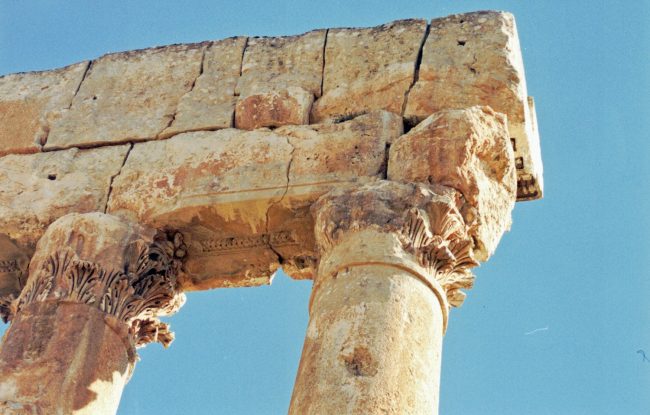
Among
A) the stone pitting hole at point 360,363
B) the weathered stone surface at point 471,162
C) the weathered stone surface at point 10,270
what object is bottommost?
the stone pitting hole at point 360,363

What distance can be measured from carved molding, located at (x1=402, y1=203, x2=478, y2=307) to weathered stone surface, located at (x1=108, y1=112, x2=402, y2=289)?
0.94m

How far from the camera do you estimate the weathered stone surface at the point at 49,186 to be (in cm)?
1117

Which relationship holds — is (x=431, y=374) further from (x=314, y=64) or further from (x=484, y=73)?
(x=314, y=64)

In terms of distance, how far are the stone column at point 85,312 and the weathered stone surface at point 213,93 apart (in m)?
1.34

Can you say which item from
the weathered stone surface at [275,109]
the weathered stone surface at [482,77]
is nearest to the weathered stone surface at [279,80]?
the weathered stone surface at [275,109]

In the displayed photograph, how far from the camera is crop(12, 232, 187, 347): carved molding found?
1016 cm

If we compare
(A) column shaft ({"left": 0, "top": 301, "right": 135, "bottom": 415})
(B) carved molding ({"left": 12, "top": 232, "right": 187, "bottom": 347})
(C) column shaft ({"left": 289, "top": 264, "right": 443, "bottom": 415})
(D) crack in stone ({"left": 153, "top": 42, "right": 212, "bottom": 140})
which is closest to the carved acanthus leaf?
(B) carved molding ({"left": 12, "top": 232, "right": 187, "bottom": 347})

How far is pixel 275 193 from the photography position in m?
10.5

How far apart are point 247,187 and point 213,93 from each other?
1.68 metres

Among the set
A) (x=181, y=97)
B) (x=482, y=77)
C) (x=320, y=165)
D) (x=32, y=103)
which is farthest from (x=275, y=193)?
(x=32, y=103)

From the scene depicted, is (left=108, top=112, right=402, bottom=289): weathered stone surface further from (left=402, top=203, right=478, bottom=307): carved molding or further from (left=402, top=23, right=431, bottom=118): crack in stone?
(left=402, top=203, right=478, bottom=307): carved molding

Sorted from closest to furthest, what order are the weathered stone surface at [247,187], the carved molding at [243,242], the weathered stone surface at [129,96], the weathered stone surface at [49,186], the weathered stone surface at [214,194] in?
the weathered stone surface at [247,187]
the weathered stone surface at [214,194]
the carved molding at [243,242]
the weathered stone surface at [49,186]
the weathered stone surface at [129,96]

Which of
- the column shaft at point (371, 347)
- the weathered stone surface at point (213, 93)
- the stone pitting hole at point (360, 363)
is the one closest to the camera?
the column shaft at point (371, 347)

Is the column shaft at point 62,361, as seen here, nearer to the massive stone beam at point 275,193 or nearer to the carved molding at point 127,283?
the massive stone beam at point 275,193
